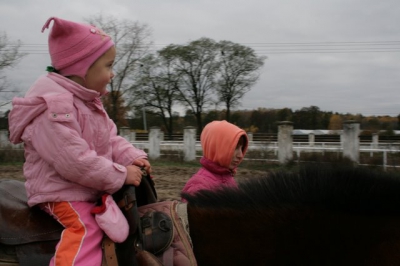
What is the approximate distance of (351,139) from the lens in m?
12.4

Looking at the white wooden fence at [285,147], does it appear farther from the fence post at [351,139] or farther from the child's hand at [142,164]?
the child's hand at [142,164]

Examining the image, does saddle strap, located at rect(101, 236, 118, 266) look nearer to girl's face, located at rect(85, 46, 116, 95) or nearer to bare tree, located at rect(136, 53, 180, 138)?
girl's face, located at rect(85, 46, 116, 95)

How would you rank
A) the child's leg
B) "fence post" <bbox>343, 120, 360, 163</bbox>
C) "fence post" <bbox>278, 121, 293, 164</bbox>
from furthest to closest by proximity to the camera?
"fence post" <bbox>278, 121, 293, 164</bbox>
"fence post" <bbox>343, 120, 360, 163</bbox>
the child's leg

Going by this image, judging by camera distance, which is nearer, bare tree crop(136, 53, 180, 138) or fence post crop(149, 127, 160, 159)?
fence post crop(149, 127, 160, 159)

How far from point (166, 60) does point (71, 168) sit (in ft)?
103

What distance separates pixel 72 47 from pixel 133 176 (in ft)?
2.15

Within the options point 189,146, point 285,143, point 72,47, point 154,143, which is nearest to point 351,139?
point 285,143

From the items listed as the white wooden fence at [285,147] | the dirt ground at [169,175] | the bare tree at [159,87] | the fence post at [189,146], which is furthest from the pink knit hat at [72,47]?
the bare tree at [159,87]

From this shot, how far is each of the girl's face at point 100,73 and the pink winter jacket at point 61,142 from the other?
85 mm

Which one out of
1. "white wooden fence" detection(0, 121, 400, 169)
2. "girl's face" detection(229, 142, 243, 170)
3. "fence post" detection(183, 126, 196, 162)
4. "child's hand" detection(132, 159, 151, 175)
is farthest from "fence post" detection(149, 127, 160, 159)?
"child's hand" detection(132, 159, 151, 175)

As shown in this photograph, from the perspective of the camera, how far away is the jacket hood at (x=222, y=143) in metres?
2.91

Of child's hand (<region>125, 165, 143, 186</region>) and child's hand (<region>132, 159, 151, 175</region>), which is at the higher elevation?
child's hand (<region>132, 159, 151, 175</region>)

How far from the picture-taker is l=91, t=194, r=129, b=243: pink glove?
1.55m

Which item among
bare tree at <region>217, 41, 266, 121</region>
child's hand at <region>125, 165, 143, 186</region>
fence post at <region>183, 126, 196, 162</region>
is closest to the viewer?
child's hand at <region>125, 165, 143, 186</region>
